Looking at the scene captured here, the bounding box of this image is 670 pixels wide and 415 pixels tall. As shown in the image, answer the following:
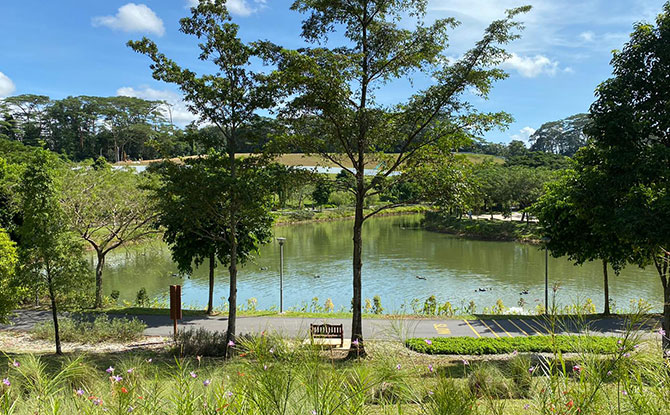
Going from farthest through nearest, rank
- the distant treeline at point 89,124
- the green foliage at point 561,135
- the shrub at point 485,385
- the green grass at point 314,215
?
the green foliage at point 561,135 < the distant treeline at point 89,124 < the green grass at point 314,215 < the shrub at point 485,385

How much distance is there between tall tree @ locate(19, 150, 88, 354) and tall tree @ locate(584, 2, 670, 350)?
13.3 meters

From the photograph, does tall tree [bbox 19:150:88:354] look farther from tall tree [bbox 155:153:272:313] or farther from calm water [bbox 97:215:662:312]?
calm water [bbox 97:215:662:312]

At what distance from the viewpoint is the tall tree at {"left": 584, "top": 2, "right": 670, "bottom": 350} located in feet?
34.3

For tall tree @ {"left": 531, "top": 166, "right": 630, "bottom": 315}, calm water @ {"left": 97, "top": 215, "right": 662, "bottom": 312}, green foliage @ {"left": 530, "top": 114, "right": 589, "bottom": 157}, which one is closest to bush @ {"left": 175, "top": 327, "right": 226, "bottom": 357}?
calm water @ {"left": 97, "top": 215, "right": 662, "bottom": 312}

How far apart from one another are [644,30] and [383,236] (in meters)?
42.9

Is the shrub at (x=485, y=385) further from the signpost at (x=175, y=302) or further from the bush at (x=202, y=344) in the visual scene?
the signpost at (x=175, y=302)

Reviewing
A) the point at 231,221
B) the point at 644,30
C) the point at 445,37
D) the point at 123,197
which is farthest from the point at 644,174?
the point at 123,197

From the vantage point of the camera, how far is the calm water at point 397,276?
26.5m

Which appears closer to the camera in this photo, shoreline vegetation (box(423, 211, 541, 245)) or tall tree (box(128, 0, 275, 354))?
tall tree (box(128, 0, 275, 354))

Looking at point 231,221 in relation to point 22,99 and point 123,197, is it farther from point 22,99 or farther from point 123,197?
point 22,99

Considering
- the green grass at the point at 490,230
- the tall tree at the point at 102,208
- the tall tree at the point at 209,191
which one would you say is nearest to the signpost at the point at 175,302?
the tall tree at the point at 209,191

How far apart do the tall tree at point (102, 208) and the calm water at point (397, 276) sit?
1611 mm

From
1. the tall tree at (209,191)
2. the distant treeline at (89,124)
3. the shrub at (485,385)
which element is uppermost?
the distant treeline at (89,124)

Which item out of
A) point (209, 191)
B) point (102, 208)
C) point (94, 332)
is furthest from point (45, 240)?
point (102, 208)
